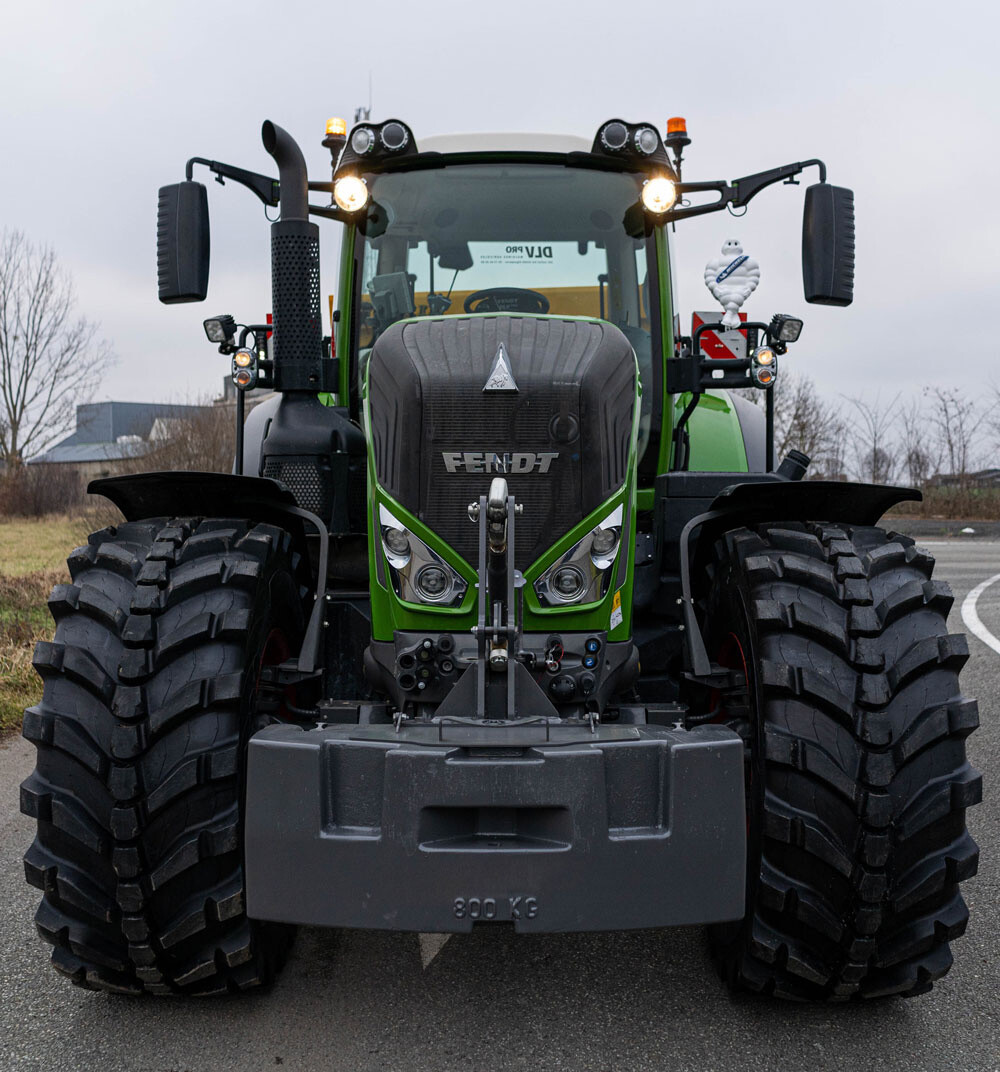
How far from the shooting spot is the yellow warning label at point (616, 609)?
2.78 metres

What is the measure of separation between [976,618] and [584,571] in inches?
302

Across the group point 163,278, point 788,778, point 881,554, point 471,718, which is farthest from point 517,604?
point 163,278

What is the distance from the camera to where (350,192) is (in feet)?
12.3

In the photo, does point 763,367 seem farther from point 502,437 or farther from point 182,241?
point 182,241

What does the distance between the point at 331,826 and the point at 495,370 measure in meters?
1.18

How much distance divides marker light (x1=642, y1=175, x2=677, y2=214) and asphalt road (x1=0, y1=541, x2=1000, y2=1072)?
8.02ft

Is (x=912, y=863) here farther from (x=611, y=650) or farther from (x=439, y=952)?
(x=439, y=952)

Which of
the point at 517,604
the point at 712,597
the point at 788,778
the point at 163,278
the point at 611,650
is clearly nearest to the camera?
the point at 788,778

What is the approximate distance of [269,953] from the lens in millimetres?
2693

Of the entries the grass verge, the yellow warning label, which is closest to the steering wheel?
the yellow warning label

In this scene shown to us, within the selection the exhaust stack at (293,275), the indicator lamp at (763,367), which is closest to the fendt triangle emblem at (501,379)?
the exhaust stack at (293,275)

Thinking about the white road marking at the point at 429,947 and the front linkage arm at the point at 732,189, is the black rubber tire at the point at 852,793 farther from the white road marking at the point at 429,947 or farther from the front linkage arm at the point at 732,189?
the front linkage arm at the point at 732,189

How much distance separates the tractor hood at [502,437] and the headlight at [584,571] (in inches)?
2.4

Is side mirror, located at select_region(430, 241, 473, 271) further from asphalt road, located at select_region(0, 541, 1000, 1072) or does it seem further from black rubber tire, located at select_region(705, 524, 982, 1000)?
asphalt road, located at select_region(0, 541, 1000, 1072)
